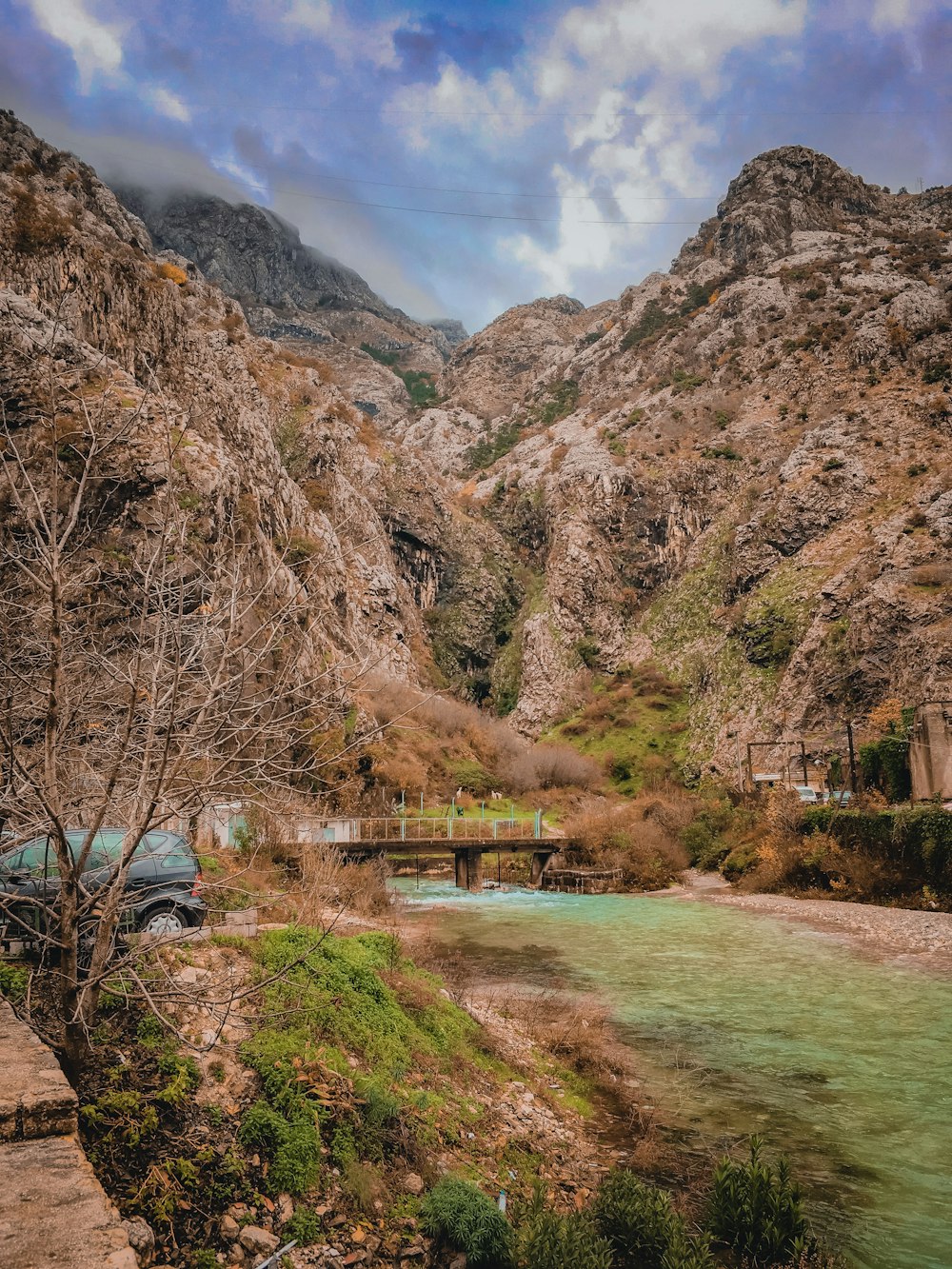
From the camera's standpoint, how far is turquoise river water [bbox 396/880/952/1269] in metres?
8.01

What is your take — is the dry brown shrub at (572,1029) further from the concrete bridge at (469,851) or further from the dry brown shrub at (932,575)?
the dry brown shrub at (932,575)

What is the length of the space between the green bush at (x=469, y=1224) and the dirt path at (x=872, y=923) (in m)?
16.9

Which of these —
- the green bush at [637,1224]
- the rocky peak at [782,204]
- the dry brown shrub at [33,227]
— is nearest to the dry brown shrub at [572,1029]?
the green bush at [637,1224]

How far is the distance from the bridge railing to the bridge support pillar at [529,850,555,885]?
3.55ft

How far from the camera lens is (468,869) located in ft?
123

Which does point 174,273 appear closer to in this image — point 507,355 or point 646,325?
point 646,325

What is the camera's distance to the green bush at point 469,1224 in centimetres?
596

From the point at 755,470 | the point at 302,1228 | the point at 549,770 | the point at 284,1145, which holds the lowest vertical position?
the point at 302,1228

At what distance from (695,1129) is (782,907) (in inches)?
867

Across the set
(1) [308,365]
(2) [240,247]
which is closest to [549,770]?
(1) [308,365]

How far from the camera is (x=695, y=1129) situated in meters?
9.46

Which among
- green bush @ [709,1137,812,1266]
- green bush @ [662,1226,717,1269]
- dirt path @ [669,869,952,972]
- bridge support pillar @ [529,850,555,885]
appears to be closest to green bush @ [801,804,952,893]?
dirt path @ [669,869,952,972]

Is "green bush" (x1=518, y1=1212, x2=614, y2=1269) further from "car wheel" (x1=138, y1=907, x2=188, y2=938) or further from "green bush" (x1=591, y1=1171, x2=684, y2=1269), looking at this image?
"car wheel" (x1=138, y1=907, x2=188, y2=938)

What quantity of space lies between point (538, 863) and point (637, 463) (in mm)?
52170
